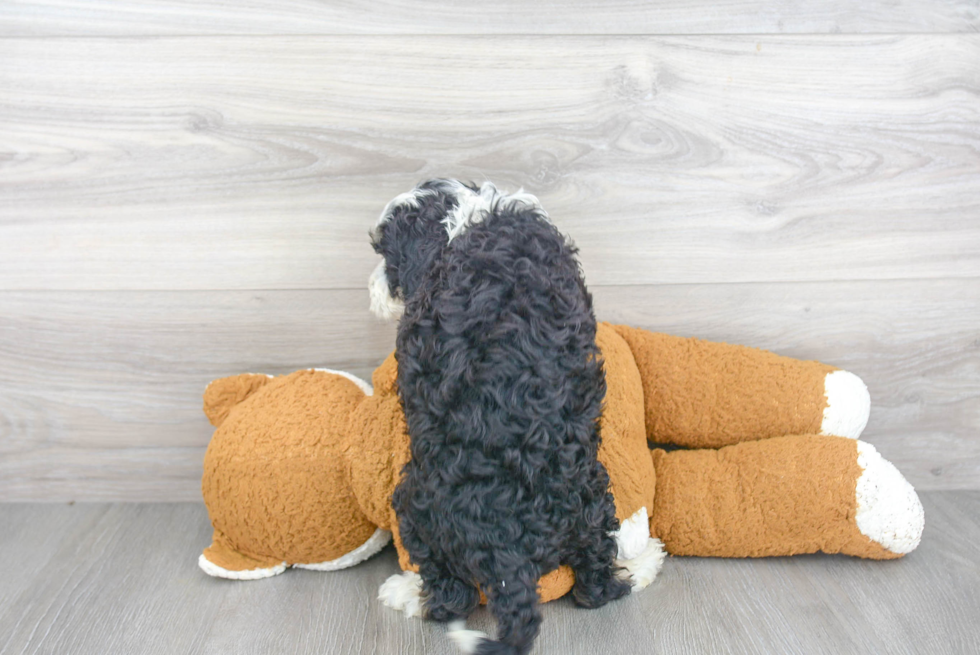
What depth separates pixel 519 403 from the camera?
0.73 m

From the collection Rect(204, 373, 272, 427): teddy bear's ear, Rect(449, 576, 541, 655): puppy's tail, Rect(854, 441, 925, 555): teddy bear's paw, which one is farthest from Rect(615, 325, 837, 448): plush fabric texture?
Rect(204, 373, 272, 427): teddy bear's ear

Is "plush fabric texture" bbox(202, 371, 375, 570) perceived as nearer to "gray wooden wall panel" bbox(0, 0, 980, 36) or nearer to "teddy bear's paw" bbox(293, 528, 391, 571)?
"teddy bear's paw" bbox(293, 528, 391, 571)

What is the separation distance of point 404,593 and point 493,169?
62 centimetres

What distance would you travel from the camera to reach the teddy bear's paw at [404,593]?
889 millimetres

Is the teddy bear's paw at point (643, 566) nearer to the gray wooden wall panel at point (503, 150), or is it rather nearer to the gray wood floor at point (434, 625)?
the gray wood floor at point (434, 625)

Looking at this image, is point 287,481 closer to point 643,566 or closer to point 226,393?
point 226,393

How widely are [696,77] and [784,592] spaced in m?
0.73

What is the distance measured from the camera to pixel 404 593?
0.90 meters

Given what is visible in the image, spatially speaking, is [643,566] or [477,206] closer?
[477,206]

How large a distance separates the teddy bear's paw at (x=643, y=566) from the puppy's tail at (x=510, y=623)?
21 centimetres

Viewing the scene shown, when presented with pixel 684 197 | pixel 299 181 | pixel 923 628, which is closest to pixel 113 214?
pixel 299 181

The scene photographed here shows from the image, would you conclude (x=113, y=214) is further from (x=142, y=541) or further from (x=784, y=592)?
(x=784, y=592)

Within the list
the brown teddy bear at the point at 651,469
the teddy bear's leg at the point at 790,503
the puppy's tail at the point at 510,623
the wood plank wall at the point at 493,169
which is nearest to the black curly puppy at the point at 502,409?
the puppy's tail at the point at 510,623

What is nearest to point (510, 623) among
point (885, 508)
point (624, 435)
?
point (624, 435)
